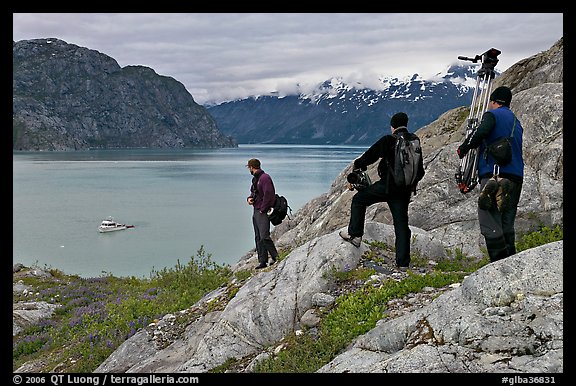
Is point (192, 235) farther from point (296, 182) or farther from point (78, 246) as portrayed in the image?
point (296, 182)

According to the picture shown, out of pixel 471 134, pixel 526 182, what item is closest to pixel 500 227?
pixel 471 134

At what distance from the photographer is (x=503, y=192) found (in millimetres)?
7520

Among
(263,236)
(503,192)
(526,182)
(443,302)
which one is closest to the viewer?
(443,302)

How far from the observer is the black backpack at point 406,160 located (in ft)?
28.8

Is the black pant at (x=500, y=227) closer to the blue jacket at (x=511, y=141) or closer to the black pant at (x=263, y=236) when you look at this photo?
the blue jacket at (x=511, y=141)

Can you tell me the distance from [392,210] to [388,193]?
0.48 meters

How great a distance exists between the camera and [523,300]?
6082mm

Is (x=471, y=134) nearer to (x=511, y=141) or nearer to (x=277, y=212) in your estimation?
(x=511, y=141)

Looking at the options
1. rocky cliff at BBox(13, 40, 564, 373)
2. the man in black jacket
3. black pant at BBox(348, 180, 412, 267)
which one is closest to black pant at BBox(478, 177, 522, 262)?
rocky cliff at BBox(13, 40, 564, 373)

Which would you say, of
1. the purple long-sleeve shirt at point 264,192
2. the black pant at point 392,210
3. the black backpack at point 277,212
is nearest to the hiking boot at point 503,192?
the black pant at point 392,210

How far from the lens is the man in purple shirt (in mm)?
12422

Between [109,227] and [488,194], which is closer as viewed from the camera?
[488,194]

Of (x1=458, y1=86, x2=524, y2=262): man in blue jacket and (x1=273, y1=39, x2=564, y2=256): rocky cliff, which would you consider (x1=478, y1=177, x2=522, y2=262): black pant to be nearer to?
(x1=458, y1=86, x2=524, y2=262): man in blue jacket
